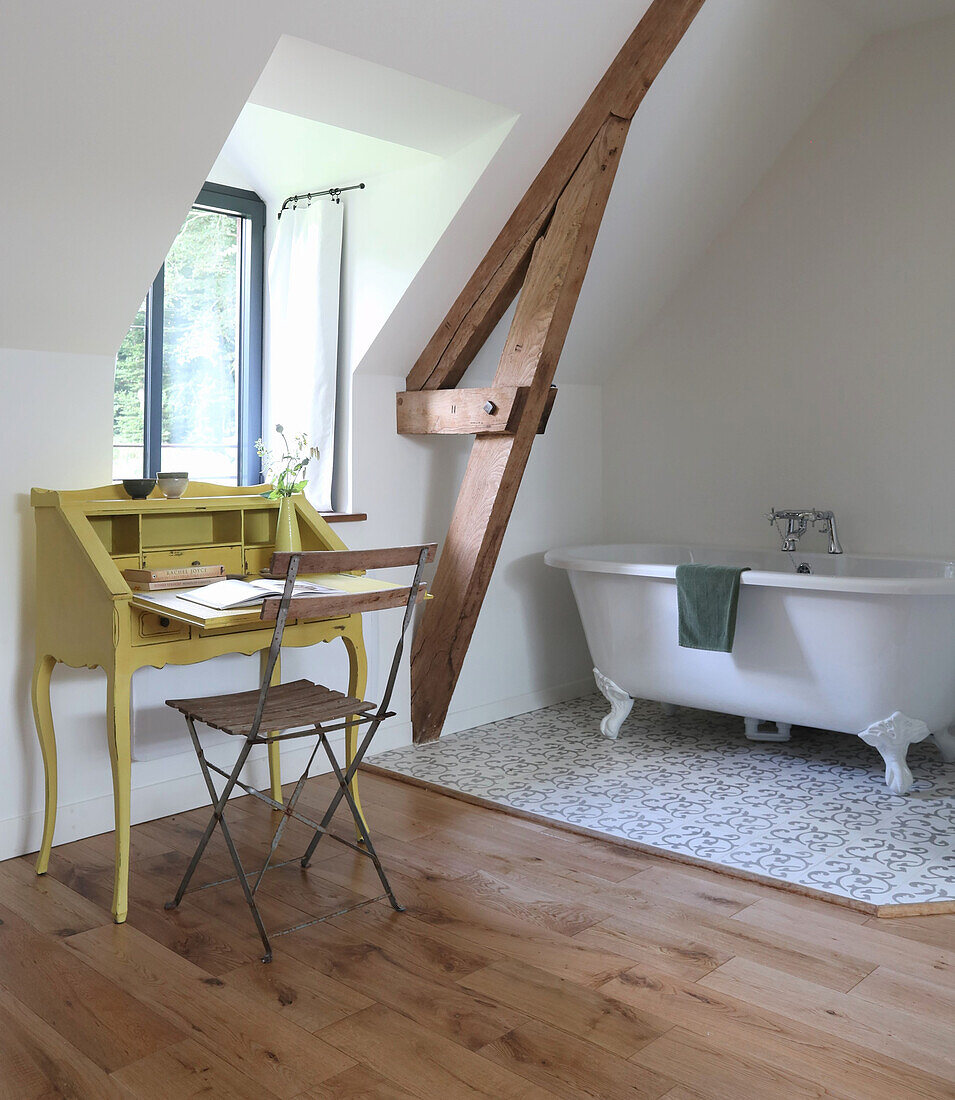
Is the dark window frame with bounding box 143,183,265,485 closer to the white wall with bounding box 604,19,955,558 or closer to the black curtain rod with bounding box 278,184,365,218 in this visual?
the black curtain rod with bounding box 278,184,365,218

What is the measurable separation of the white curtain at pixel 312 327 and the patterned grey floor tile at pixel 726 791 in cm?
120

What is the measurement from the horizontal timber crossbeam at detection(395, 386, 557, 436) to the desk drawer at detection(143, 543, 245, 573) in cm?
101

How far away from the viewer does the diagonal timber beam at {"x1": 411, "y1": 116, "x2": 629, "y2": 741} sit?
11.8 feet

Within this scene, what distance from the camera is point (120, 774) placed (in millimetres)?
2574

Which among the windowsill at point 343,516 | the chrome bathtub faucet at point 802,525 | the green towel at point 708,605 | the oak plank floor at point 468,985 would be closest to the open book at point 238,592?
the oak plank floor at point 468,985

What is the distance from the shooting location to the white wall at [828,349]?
420 centimetres

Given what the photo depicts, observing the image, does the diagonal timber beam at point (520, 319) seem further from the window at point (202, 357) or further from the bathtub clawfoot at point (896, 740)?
the bathtub clawfoot at point (896, 740)

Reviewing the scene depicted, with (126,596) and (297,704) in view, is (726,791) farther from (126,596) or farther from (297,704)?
(126,596)

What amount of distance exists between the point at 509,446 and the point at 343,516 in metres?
0.65

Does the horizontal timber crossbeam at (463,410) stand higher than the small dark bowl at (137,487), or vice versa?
the horizontal timber crossbeam at (463,410)

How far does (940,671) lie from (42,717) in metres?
2.78

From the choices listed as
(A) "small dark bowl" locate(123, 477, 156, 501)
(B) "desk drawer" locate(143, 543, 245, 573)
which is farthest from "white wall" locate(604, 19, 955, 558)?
(A) "small dark bowl" locate(123, 477, 156, 501)

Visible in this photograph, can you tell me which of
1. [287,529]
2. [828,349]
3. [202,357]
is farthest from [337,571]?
[828,349]

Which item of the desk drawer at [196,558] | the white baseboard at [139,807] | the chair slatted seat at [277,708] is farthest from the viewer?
the desk drawer at [196,558]
